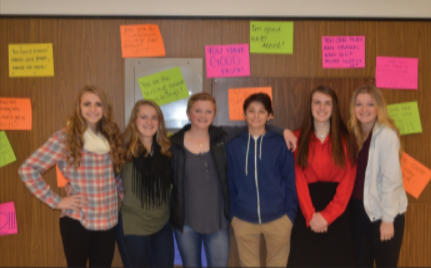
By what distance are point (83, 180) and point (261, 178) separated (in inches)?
38.0

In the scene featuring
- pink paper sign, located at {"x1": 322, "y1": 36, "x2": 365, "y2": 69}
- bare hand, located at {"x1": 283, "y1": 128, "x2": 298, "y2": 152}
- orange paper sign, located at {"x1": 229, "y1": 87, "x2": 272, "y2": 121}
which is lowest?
bare hand, located at {"x1": 283, "y1": 128, "x2": 298, "y2": 152}

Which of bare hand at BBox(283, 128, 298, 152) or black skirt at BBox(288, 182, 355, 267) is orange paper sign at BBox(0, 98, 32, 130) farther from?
black skirt at BBox(288, 182, 355, 267)

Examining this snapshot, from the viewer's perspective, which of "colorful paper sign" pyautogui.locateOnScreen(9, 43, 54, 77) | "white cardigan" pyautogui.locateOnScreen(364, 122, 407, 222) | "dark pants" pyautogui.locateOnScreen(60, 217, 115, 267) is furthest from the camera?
"colorful paper sign" pyautogui.locateOnScreen(9, 43, 54, 77)

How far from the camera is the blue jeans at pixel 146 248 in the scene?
158 centimetres

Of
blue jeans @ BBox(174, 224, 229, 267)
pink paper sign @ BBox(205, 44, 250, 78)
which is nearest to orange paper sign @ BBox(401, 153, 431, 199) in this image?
pink paper sign @ BBox(205, 44, 250, 78)

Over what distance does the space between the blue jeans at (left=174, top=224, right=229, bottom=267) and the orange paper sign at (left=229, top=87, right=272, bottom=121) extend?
0.86m

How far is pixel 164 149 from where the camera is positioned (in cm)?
169

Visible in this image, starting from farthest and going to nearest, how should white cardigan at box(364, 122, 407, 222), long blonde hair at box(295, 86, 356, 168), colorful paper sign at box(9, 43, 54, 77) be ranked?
colorful paper sign at box(9, 43, 54, 77) < long blonde hair at box(295, 86, 356, 168) < white cardigan at box(364, 122, 407, 222)

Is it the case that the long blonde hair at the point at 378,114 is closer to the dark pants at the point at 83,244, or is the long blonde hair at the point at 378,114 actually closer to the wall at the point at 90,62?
the wall at the point at 90,62

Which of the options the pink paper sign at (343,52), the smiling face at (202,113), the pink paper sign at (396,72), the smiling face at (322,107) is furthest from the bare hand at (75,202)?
the pink paper sign at (396,72)

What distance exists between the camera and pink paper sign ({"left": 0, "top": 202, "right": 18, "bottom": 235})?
215 centimetres

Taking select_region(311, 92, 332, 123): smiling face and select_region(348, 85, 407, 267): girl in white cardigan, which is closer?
select_region(348, 85, 407, 267): girl in white cardigan

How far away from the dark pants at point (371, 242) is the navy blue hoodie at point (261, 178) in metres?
0.38

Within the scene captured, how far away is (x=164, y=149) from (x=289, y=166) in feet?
A: 2.42
